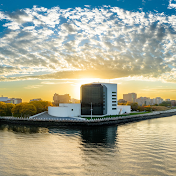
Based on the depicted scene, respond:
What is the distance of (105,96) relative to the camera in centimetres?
8956

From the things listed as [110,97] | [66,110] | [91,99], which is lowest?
[66,110]

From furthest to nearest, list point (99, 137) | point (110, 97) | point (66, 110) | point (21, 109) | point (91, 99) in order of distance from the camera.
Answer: point (110, 97)
point (91, 99)
point (21, 109)
point (66, 110)
point (99, 137)

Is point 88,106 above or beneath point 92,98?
beneath

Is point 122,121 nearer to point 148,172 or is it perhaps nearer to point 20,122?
point 20,122

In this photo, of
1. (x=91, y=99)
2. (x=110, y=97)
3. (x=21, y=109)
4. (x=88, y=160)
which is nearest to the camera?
(x=88, y=160)

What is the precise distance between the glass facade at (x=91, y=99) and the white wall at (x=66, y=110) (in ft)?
8.25

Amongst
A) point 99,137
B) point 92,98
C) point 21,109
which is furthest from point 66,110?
point 99,137

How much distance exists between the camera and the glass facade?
8356 centimetres

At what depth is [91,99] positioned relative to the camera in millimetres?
83812

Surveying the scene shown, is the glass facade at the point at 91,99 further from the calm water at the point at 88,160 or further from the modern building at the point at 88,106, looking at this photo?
the calm water at the point at 88,160

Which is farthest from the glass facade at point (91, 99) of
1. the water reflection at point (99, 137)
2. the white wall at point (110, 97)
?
the water reflection at point (99, 137)

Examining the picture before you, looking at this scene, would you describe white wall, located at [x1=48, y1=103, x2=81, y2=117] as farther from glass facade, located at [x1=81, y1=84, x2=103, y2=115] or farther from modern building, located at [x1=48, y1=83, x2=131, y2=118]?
glass facade, located at [x1=81, y1=84, x2=103, y2=115]

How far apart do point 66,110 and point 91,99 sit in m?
12.9

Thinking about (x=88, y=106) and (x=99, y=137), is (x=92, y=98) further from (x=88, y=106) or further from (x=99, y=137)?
(x=99, y=137)
